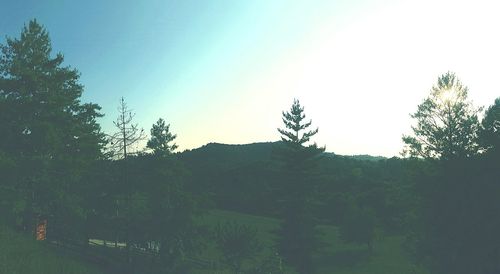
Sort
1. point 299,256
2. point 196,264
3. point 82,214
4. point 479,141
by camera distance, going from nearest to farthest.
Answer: point 479,141
point 82,214
point 299,256
point 196,264

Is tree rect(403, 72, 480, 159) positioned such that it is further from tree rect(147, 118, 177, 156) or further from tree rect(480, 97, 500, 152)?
tree rect(147, 118, 177, 156)

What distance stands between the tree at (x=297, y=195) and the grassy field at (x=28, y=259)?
1763 centimetres

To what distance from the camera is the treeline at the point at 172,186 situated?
2067 centimetres

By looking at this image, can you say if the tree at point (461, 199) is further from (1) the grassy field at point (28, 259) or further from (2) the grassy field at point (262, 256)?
(1) the grassy field at point (28, 259)

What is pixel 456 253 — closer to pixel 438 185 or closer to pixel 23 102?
pixel 438 185

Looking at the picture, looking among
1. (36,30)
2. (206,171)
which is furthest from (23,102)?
(206,171)

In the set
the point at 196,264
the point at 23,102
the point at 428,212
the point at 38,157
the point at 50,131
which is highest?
the point at 23,102

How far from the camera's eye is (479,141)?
72.3 feet

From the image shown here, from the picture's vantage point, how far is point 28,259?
768 inches

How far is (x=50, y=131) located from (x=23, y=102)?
327 cm

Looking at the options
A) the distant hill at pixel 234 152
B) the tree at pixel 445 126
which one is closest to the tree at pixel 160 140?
the tree at pixel 445 126

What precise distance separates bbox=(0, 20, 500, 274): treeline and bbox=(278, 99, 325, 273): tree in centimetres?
10

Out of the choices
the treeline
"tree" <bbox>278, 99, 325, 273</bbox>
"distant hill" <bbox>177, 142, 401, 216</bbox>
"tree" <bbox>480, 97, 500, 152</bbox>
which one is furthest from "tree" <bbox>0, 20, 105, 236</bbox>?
"distant hill" <bbox>177, 142, 401, 216</bbox>

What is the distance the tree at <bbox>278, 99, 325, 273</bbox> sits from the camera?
115 feet
